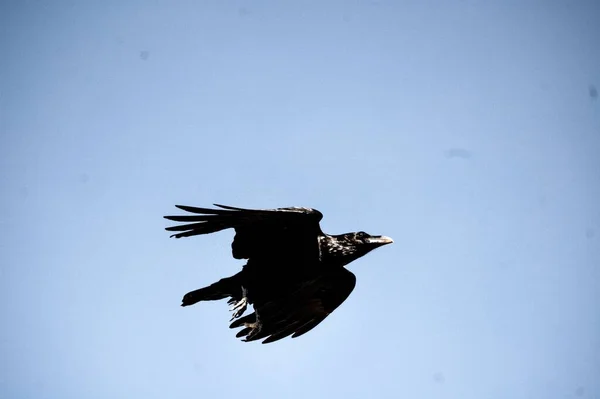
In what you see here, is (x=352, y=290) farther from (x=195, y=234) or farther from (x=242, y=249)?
(x=195, y=234)

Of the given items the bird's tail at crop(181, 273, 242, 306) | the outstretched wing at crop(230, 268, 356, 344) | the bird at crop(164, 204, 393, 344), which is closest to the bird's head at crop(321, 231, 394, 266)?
the bird at crop(164, 204, 393, 344)

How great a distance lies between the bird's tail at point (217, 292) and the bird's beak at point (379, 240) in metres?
1.88

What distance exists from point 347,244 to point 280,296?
1216mm

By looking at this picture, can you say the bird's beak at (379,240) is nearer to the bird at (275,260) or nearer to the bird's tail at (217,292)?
the bird at (275,260)

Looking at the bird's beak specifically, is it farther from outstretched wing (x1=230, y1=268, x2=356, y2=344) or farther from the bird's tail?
the bird's tail

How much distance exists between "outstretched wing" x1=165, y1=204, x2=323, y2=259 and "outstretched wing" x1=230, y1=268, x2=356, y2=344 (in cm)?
73

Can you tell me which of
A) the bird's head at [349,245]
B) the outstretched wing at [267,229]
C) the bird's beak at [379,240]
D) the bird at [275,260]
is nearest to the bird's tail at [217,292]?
the bird at [275,260]

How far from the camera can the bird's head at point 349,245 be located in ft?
21.9

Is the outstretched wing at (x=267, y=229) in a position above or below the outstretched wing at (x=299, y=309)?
above

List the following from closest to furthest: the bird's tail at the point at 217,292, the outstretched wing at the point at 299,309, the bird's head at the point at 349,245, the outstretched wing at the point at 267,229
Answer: the outstretched wing at the point at 267,229 → the bird's tail at the point at 217,292 → the bird's head at the point at 349,245 → the outstretched wing at the point at 299,309

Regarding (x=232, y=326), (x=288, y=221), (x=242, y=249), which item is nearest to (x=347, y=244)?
(x=288, y=221)

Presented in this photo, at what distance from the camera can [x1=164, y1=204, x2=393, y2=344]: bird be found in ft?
20.7

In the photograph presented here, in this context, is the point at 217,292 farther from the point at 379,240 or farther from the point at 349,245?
the point at 379,240

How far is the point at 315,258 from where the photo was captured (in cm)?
666
